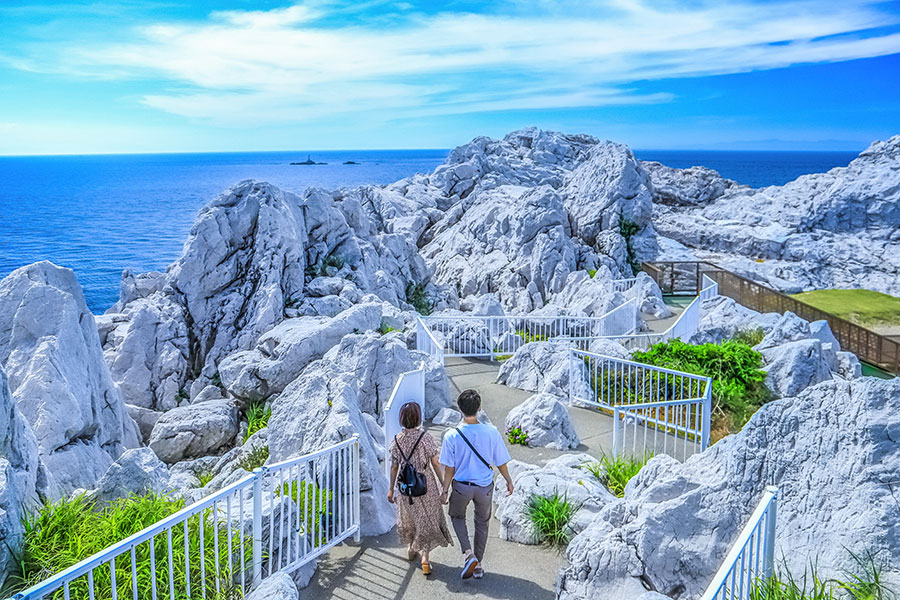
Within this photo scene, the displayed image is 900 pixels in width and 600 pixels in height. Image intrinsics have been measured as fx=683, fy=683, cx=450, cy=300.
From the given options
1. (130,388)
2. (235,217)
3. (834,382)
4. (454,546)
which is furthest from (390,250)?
(834,382)

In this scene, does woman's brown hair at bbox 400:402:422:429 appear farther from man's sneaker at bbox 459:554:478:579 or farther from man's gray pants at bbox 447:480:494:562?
man's sneaker at bbox 459:554:478:579

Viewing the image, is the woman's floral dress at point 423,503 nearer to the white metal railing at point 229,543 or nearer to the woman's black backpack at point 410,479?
the woman's black backpack at point 410,479

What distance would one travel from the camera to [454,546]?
7336 millimetres

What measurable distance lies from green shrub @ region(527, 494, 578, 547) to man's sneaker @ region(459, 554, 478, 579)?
107cm

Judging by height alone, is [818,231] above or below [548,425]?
above

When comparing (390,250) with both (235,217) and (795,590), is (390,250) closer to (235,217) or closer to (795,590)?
(235,217)

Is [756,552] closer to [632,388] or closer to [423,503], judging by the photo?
[423,503]

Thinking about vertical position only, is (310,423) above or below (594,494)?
above

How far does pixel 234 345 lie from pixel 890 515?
16052 mm

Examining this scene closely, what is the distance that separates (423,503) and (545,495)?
1.69m

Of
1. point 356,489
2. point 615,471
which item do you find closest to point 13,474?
point 356,489

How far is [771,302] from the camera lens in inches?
954

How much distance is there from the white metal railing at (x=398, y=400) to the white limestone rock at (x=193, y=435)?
433cm

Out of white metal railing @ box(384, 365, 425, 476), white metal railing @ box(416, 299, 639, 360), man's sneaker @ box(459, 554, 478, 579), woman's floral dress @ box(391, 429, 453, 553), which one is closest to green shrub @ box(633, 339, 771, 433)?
white metal railing @ box(416, 299, 639, 360)
